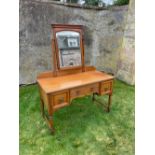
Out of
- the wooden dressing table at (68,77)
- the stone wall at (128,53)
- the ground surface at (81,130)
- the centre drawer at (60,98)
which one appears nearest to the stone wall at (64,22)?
the stone wall at (128,53)

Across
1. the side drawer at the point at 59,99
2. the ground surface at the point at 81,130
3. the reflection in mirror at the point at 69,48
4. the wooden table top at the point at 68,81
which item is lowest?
the ground surface at the point at 81,130

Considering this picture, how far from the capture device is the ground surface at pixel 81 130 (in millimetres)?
1795

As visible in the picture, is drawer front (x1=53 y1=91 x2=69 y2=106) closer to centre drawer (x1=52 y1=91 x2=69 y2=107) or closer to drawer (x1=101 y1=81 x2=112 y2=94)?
centre drawer (x1=52 y1=91 x2=69 y2=107)

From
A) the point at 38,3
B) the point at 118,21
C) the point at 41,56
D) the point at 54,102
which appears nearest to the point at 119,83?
the point at 118,21

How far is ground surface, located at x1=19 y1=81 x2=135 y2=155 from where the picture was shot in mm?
1795

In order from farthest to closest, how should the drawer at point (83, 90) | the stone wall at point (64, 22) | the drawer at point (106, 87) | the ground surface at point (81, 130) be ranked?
the stone wall at point (64, 22), the drawer at point (106, 87), the drawer at point (83, 90), the ground surface at point (81, 130)

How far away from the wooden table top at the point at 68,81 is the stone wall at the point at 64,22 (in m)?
1.57

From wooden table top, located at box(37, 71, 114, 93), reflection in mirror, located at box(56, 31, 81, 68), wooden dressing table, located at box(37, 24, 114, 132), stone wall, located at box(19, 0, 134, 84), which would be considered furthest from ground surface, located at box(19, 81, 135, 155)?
stone wall, located at box(19, 0, 134, 84)

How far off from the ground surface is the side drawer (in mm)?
456

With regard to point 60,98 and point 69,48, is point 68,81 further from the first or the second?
point 69,48

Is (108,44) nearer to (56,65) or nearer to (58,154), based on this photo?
(56,65)

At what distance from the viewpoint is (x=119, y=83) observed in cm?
379

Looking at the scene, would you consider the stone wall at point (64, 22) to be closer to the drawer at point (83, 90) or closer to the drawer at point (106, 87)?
the drawer at point (106, 87)
